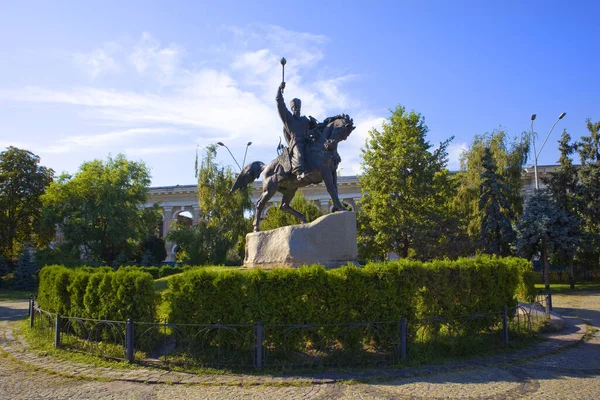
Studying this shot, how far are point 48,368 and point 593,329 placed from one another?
12266 mm

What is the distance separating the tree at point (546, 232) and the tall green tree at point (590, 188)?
2413 mm

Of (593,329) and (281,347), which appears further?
(593,329)

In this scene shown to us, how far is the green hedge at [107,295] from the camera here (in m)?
8.21

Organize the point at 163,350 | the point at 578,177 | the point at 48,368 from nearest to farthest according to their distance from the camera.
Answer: the point at 48,368 < the point at 163,350 < the point at 578,177

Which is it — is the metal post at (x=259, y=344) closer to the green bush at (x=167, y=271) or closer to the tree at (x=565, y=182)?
the green bush at (x=167, y=271)

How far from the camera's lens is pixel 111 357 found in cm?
785

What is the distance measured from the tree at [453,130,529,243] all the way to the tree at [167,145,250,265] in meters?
15.6

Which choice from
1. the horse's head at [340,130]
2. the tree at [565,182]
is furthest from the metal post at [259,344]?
the tree at [565,182]

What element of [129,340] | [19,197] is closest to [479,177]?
[129,340]

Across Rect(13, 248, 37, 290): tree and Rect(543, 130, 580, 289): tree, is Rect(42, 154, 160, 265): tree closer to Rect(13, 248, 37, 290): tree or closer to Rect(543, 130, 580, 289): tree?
Rect(13, 248, 37, 290): tree

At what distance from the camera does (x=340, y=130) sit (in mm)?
11648

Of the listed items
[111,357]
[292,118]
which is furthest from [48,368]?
[292,118]

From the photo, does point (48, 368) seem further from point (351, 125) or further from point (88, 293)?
point (351, 125)

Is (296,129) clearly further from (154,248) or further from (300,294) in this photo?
(154,248)
